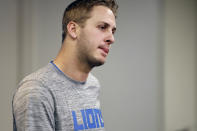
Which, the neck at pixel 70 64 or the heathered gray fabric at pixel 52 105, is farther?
the neck at pixel 70 64

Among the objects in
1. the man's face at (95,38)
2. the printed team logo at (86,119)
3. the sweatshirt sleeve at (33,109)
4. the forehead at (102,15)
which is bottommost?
the printed team logo at (86,119)

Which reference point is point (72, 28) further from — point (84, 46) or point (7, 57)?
point (7, 57)

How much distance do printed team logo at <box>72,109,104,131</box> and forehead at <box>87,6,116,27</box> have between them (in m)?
0.35

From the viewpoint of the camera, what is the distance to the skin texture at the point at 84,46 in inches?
43.5

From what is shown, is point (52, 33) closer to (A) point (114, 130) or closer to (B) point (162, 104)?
(A) point (114, 130)

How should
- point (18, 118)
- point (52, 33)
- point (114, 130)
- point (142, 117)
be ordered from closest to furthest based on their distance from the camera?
point (18, 118) → point (52, 33) → point (114, 130) → point (142, 117)

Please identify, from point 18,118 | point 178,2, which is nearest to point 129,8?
point 178,2

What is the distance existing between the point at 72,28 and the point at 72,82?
21 cm

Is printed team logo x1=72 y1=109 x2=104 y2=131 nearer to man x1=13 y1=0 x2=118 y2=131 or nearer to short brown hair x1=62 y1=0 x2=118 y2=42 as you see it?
man x1=13 y1=0 x2=118 y2=131

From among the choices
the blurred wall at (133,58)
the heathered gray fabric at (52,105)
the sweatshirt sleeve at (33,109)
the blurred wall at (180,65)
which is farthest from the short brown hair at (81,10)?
the blurred wall at (180,65)

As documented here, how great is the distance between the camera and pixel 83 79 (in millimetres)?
1157

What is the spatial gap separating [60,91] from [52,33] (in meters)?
0.72

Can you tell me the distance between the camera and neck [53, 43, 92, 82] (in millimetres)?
1093

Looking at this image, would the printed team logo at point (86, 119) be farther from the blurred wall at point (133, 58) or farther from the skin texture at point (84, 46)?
the blurred wall at point (133, 58)
